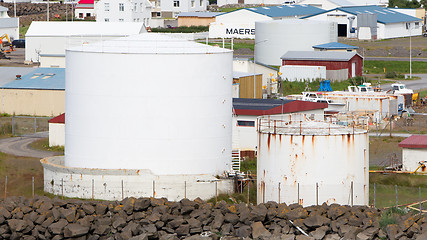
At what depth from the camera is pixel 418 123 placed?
5331 cm

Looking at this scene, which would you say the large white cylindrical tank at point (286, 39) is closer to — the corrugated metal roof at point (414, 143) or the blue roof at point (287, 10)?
the blue roof at point (287, 10)

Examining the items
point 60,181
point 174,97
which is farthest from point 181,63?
point 60,181

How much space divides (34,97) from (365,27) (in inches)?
2141

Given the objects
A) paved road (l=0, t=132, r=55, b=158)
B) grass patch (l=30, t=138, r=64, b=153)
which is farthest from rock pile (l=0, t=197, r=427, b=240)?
grass patch (l=30, t=138, r=64, b=153)

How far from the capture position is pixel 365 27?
10031 centimetres

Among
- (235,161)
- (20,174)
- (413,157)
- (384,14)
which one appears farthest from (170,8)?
(235,161)

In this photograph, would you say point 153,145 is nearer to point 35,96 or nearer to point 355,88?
point 35,96

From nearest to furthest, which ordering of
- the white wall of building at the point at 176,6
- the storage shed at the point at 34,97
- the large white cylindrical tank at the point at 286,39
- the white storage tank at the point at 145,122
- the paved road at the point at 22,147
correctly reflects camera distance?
1. the white storage tank at the point at 145,122
2. the paved road at the point at 22,147
3. the storage shed at the point at 34,97
4. the large white cylindrical tank at the point at 286,39
5. the white wall of building at the point at 176,6

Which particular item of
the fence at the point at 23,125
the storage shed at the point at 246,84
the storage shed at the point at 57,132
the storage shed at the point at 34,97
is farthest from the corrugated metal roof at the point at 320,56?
the storage shed at the point at 57,132

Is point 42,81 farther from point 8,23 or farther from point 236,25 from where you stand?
point 236,25

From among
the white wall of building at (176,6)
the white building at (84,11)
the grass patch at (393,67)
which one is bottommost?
the grass patch at (393,67)

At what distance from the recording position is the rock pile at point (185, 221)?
27.6 m

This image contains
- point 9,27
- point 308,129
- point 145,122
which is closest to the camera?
point 308,129

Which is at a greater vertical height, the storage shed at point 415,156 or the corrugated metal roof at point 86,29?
the corrugated metal roof at point 86,29
